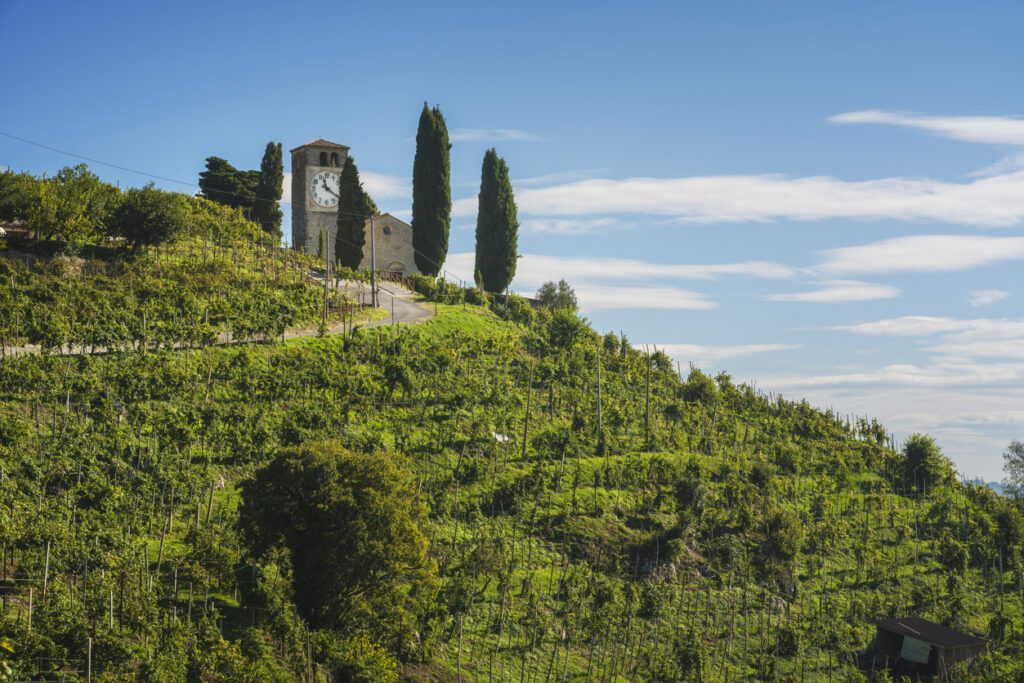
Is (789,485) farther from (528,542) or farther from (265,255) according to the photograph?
(265,255)

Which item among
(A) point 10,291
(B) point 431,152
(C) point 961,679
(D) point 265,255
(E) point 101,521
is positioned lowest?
(C) point 961,679

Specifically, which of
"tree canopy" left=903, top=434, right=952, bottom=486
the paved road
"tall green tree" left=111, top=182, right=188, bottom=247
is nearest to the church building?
the paved road

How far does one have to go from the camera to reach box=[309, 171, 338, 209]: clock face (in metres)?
79.8

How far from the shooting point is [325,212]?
8006cm

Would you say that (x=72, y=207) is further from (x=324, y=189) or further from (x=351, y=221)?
(x=324, y=189)

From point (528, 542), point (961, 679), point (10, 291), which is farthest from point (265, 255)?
point (961, 679)

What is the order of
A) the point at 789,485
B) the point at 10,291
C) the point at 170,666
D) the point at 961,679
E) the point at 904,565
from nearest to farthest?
the point at 170,666 < the point at 961,679 < the point at 10,291 < the point at 904,565 < the point at 789,485

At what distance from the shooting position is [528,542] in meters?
36.0

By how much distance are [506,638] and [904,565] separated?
24817 mm

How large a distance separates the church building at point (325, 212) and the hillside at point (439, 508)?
1915 centimetres

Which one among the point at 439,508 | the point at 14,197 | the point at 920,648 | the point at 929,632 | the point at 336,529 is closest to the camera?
the point at 336,529

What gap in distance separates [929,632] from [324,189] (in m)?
62.6

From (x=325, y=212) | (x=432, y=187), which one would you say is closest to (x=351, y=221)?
(x=432, y=187)

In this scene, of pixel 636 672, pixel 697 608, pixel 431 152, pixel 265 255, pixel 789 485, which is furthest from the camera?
pixel 431 152
